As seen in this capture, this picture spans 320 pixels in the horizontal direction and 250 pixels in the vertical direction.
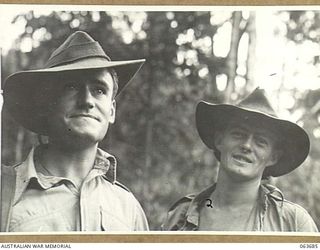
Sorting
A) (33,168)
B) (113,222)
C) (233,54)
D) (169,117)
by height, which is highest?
(233,54)

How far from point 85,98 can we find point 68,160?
145mm

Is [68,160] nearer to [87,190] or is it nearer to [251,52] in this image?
[87,190]

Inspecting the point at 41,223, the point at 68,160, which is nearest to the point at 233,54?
the point at 68,160

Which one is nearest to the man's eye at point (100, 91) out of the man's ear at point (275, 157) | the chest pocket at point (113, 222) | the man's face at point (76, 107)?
the man's face at point (76, 107)

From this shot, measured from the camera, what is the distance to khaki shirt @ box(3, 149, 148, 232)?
1185 millimetres

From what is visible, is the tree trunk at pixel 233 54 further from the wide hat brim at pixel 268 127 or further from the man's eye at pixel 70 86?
the man's eye at pixel 70 86

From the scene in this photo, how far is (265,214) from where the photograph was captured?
1218 mm

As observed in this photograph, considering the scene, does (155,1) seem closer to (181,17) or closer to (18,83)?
(181,17)

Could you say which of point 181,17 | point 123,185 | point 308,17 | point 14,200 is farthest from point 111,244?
point 308,17

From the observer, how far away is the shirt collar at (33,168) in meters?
1.19

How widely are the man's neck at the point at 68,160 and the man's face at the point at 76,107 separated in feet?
0.09

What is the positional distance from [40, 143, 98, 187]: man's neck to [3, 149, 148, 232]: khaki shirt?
0.01 meters

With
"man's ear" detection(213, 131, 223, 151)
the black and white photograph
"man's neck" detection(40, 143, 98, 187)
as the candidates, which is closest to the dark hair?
the black and white photograph

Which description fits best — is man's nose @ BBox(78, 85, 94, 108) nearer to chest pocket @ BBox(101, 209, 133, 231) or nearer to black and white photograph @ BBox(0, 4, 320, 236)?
black and white photograph @ BBox(0, 4, 320, 236)
